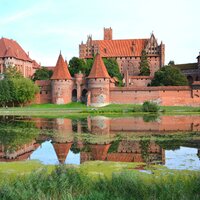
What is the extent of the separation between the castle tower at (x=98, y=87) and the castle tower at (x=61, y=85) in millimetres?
4570

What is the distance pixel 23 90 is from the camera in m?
58.2

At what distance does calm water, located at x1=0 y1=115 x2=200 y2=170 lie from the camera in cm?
1519

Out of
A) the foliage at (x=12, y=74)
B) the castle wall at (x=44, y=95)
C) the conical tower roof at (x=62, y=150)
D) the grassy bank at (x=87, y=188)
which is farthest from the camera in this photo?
the foliage at (x=12, y=74)

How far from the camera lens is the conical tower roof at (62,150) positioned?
52.4 ft

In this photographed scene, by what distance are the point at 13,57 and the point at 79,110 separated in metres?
33.1

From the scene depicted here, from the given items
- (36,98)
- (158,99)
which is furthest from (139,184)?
(36,98)

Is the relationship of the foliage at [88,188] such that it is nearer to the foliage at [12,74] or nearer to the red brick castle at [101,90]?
the red brick castle at [101,90]

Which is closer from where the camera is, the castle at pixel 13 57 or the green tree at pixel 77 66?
the green tree at pixel 77 66

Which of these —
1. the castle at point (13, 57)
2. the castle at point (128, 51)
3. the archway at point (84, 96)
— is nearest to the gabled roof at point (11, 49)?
the castle at point (13, 57)

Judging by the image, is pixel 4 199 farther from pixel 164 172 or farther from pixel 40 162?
pixel 40 162

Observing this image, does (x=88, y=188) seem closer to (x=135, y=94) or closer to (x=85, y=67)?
(x=135, y=94)

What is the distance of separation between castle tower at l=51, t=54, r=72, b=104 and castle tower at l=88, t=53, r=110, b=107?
15.0 feet

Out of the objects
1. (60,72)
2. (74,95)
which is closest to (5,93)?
(60,72)

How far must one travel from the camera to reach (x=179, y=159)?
14.9 m
